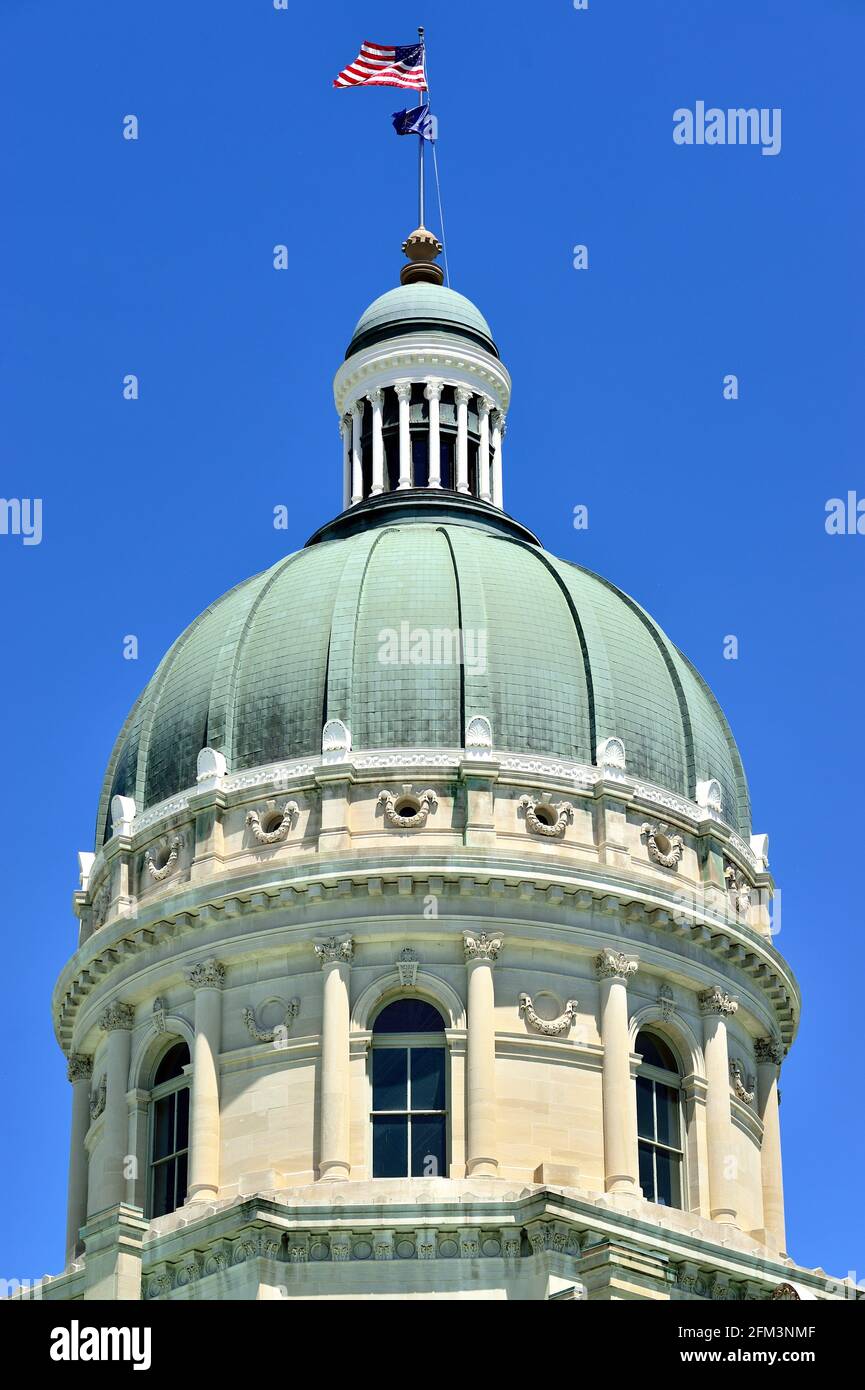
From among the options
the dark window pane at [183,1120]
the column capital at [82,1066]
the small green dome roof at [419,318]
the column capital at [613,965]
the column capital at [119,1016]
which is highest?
the small green dome roof at [419,318]

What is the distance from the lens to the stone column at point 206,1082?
63750 millimetres

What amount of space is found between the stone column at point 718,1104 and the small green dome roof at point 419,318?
2204cm

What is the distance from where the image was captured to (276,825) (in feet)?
223

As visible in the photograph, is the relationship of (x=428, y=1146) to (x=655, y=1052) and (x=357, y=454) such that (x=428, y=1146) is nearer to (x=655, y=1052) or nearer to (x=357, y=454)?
(x=655, y=1052)

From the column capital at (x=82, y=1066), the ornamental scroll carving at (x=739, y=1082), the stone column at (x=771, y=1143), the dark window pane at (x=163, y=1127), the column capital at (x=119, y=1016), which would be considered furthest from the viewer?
the column capital at (x=82, y=1066)

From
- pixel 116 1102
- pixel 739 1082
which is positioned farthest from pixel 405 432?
pixel 116 1102

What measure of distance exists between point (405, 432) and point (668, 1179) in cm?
2329

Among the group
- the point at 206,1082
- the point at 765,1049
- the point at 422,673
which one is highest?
the point at 422,673

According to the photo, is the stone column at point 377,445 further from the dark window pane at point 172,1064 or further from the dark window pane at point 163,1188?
the dark window pane at point 163,1188

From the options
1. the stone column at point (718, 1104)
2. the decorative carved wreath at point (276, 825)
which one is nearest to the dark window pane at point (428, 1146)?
the stone column at point (718, 1104)

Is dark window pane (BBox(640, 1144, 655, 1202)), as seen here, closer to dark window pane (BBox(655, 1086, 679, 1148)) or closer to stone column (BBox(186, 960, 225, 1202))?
dark window pane (BBox(655, 1086, 679, 1148))
